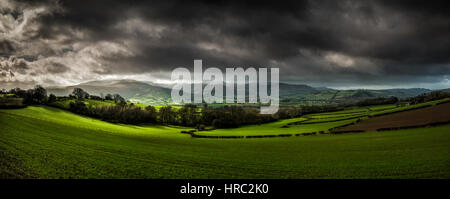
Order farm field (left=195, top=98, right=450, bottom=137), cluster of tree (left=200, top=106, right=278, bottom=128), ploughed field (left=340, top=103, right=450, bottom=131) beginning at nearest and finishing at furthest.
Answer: ploughed field (left=340, top=103, right=450, bottom=131) < farm field (left=195, top=98, right=450, bottom=137) < cluster of tree (left=200, top=106, right=278, bottom=128)

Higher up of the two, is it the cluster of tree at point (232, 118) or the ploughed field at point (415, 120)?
the ploughed field at point (415, 120)

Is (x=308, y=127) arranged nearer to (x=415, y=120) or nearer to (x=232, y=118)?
(x=415, y=120)

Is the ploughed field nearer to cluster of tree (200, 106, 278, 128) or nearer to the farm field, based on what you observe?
the farm field

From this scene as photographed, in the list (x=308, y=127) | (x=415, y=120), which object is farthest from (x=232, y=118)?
(x=415, y=120)

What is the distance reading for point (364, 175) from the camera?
52.4 ft

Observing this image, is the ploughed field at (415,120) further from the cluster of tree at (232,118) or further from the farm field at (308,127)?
the cluster of tree at (232,118)

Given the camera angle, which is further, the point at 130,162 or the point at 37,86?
the point at 37,86

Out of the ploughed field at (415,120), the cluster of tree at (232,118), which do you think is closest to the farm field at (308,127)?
the ploughed field at (415,120)

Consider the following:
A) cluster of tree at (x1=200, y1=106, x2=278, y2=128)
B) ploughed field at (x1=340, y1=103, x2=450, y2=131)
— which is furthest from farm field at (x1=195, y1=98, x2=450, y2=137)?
cluster of tree at (x1=200, y1=106, x2=278, y2=128)

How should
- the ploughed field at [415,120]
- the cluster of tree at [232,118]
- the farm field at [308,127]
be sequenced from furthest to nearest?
1. the cluster of tree at [232,118]
2. the farm field at [308,127]
3. the ploughed field at [415,120]

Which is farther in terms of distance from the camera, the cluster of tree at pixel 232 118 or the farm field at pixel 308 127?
the cluster of tree at pixel 232 118
